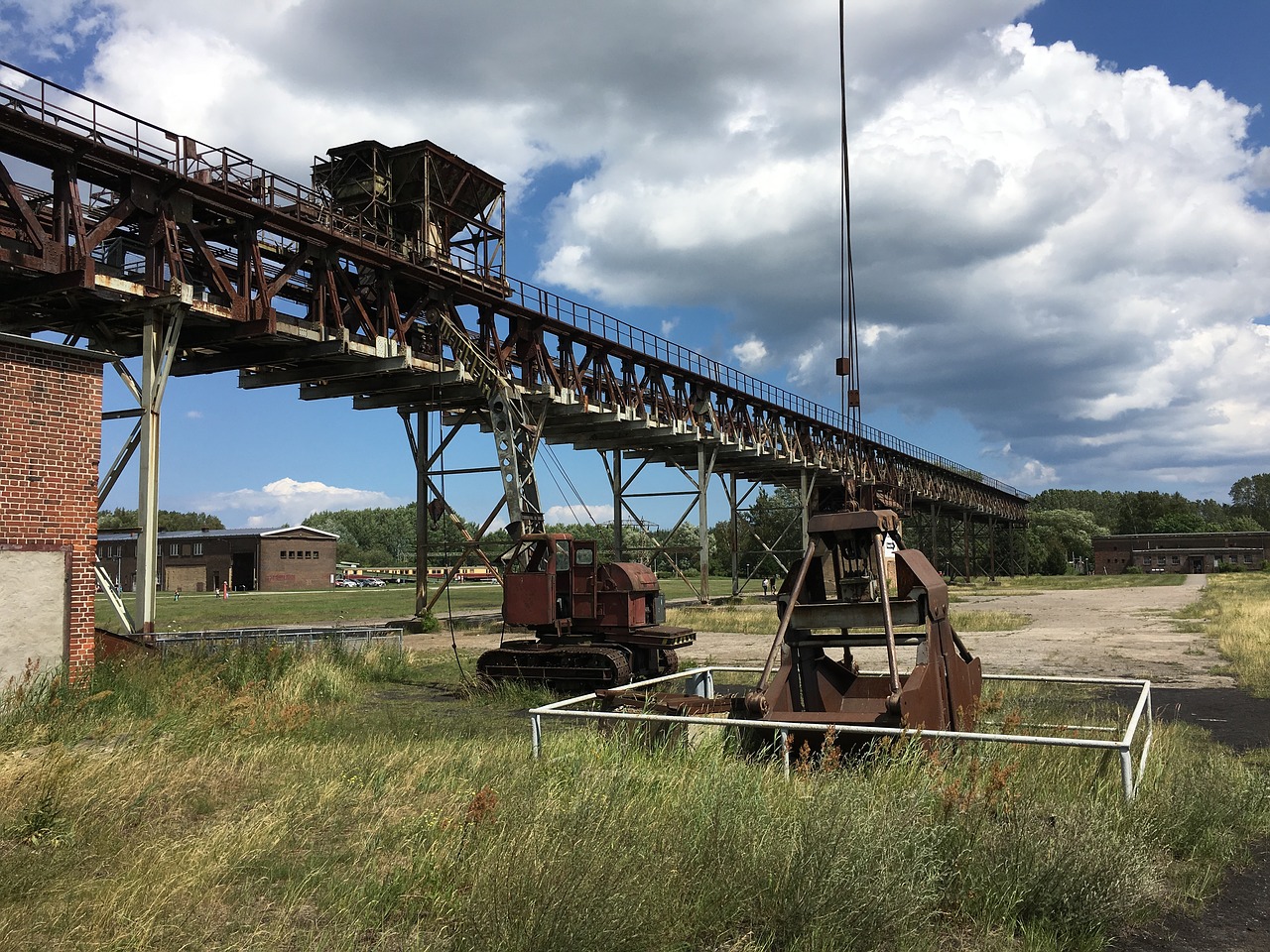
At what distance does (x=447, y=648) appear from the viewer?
2250 centimetres

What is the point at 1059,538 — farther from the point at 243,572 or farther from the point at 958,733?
the point at 958,733

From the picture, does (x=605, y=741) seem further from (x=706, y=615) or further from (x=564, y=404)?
(x=706, y=615)

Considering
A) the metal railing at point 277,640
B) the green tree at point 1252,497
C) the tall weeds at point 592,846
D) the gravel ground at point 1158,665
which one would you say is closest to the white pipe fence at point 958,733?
the tall weeds at point 592,846

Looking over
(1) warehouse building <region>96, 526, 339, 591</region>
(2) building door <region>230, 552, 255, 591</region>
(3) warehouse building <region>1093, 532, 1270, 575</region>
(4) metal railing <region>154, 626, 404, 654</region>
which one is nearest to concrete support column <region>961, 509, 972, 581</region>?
(3) warehouse building <region>1093, 532, 1270, 575</region>

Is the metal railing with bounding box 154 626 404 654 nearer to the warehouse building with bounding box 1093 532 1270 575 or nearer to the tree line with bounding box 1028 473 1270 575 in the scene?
the tree line with bounding box 1028 473 1270 575

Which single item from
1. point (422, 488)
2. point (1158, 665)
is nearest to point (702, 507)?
point (422, 488)

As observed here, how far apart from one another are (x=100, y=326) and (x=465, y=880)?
59.1 ft

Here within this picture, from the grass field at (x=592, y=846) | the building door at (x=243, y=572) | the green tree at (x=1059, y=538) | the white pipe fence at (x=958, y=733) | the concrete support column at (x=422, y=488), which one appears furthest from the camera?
the green tree at (x=1059, y=538)

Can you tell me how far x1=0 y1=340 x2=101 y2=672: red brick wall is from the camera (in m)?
11.0

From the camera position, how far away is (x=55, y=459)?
11406 mm

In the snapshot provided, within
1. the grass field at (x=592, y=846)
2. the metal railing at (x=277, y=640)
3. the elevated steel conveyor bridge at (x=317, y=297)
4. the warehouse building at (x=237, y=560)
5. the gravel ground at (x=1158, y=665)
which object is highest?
the elevated steel conveyor bridge at (x=317, y=297)

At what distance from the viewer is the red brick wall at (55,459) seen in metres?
11.0

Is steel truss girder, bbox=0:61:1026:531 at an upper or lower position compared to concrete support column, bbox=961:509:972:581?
upper

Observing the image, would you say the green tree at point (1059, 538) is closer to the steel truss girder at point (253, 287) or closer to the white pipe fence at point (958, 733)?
the steel truss girder at point (253, 287)
